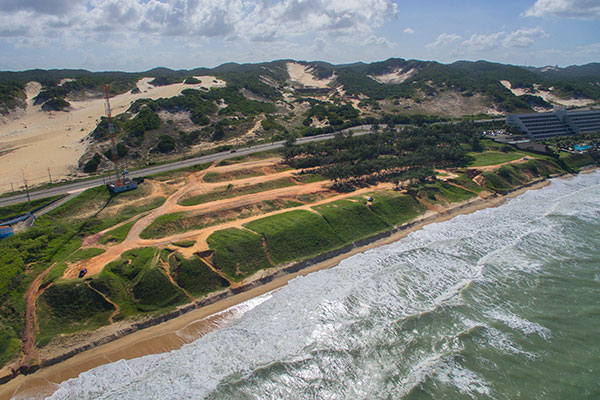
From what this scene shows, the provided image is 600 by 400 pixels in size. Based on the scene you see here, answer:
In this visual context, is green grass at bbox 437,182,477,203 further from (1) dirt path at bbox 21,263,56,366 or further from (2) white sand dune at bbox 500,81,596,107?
(2) white sand dune at bbox 500,81,596,107

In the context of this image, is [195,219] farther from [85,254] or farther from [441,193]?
[441,193]

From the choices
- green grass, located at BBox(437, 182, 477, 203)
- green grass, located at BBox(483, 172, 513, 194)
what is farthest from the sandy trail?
green grass, located at BBox(483, 172, 513, 194)

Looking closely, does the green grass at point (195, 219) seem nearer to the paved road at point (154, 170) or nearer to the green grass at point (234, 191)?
the green grass at point (234, 191)

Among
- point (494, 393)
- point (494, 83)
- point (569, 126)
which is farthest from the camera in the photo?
point (494, 83)

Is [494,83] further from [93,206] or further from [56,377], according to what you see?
[56,377]

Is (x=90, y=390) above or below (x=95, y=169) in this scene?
below

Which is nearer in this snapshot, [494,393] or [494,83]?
[494,393]

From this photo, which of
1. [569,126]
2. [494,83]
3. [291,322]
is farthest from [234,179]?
[494,83]
